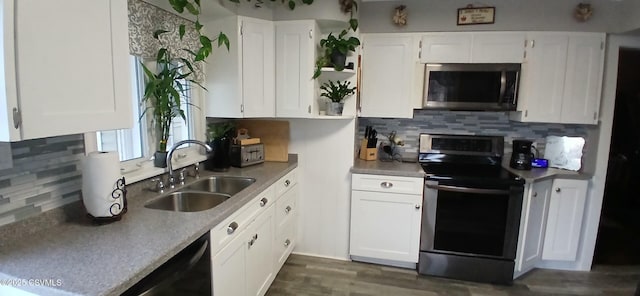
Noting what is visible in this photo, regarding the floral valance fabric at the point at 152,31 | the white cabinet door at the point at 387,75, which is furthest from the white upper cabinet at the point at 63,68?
the white cabinet door at the point at 387,75

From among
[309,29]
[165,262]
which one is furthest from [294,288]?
[309,29]

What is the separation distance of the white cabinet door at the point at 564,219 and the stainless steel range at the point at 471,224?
448mm

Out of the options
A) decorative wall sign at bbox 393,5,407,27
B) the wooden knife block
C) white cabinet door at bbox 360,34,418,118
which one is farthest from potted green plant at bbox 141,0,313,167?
the wooden knife block

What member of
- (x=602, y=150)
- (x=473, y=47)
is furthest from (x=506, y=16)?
(x=602, y=150)

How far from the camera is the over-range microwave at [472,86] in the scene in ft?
8.29

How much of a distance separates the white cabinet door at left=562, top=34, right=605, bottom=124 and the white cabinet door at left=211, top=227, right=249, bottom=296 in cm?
262

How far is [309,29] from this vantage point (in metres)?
2.38

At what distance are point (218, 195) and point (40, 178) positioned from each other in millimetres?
826

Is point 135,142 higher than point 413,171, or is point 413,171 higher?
point 135,142

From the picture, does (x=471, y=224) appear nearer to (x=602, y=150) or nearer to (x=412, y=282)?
(x=412, y=282)

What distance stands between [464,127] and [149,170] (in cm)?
255

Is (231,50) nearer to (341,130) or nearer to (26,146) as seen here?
(341,130)

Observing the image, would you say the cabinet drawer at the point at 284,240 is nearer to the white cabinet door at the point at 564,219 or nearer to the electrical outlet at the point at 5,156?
the electrical outlet at the point at 5,156

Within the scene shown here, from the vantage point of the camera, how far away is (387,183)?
2582mm
